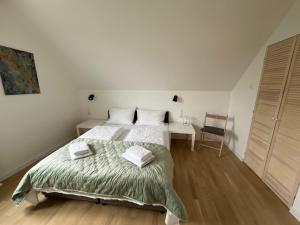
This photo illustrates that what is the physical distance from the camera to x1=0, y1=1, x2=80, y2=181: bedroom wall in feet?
6.20

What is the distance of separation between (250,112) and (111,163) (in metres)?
2.38

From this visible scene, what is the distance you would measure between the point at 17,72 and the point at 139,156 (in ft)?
7.03

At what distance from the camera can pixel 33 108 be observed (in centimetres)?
227

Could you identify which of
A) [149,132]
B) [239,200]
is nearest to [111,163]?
[149,132]

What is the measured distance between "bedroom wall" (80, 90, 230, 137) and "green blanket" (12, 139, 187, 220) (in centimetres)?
180

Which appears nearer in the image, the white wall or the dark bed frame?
the dark bed frame

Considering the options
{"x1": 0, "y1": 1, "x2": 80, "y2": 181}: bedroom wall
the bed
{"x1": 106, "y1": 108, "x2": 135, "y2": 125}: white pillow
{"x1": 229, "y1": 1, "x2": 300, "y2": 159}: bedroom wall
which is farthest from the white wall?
{"x1": 0, "y1": 1, "x2": 80, "y2": 181}: bedroom wall

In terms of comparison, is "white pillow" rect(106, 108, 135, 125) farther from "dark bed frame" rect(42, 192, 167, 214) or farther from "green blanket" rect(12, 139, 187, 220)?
"dark bed frame" rect(42, 192, 167, 214)

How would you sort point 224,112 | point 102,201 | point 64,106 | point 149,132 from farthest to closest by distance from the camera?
point 224,112
point 64,106
point 149,132
point 102,201

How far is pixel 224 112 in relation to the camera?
10.3 ft

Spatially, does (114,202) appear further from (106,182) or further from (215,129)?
(215,129)

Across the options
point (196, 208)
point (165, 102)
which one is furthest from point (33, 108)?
point (196, 208)

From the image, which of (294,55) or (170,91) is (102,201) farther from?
(294,55)

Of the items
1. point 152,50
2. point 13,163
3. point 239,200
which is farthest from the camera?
point 152,50
